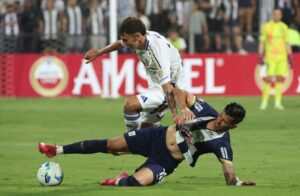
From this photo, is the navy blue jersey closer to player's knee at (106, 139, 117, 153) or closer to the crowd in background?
player's knee at (106, 139, 117, 153)

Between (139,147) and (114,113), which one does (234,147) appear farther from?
(114,113)

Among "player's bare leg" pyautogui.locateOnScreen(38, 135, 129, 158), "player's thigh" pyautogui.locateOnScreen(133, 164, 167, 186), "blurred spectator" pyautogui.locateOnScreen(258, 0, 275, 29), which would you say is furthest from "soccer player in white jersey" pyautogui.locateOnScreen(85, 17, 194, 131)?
"blurred spectator" pyautogui.locateOnScreen(258, 0, 275, 29)

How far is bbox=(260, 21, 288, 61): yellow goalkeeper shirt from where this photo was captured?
25.1 meters

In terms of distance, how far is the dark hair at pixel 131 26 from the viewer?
12766 mm

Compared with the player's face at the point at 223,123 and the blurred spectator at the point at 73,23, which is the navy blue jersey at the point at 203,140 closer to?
the player's face at the point at 223,123

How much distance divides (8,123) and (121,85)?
7.48 metres

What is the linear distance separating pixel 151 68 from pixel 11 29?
1713 centimetres

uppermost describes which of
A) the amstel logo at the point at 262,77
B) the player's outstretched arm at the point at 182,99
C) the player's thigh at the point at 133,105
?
the player's outstretched arm at the point at 182,99

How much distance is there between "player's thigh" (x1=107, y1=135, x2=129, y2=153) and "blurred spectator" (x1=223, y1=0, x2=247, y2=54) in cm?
1779

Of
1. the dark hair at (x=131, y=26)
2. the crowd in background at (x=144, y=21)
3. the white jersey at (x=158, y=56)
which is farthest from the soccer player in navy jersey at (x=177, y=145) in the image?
the crowd in background at (x=144, y=21)

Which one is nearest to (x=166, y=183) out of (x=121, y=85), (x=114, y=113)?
(x=114, y=113)

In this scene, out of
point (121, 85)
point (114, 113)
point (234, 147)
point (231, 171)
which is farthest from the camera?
point (121, 85)

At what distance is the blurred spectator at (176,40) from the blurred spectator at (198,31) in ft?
1.96

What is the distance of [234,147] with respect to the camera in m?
17.3
